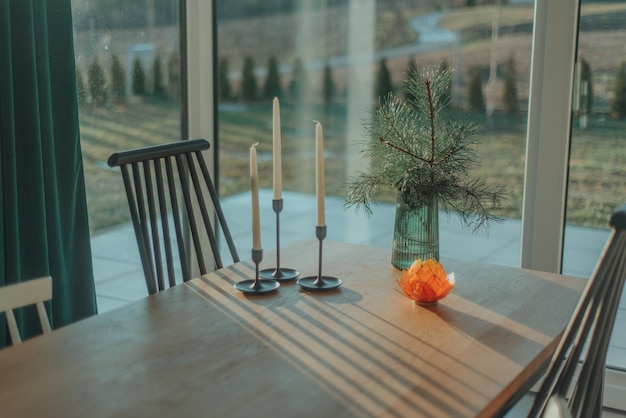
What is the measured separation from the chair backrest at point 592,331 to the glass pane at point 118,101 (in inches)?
84.1

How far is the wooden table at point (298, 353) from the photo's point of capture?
144 cm

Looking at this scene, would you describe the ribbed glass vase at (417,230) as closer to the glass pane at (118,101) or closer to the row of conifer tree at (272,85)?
the row of conifer tree at (272,85)

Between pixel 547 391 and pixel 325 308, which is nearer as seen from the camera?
pixel 547 391

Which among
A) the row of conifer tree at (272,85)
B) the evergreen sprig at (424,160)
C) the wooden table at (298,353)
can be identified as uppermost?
the row of conifer tree at (272,85)

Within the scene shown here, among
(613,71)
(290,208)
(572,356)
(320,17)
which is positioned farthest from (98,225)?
(572,356)

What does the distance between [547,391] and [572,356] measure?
0.39ft

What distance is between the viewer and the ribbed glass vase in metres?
2.17

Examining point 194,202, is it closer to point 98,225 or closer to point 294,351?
point 98,225

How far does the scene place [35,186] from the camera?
8.78ft

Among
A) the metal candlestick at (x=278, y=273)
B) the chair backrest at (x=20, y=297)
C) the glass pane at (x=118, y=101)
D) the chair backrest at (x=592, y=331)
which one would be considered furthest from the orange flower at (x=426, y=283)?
the glass pane at (x=118, y=101)

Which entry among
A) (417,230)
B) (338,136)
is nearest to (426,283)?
(417,230)

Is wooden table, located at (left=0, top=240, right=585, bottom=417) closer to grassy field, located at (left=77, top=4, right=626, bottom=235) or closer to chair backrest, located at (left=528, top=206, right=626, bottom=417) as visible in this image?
chair backrest, located at (left=528, top=206, right=626, bottom=417)

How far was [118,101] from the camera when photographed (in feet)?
10.6

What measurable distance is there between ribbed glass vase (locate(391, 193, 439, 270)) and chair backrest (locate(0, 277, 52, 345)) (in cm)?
92
